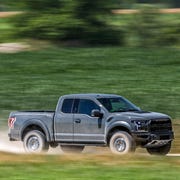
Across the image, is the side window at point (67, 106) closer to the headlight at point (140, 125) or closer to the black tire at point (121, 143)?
the black tire at point (121, 143)

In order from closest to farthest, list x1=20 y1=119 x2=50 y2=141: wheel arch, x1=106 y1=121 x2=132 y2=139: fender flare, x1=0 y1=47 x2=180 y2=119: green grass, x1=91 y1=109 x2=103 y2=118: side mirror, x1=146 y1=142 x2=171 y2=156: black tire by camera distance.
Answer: x1=106 y1=121 x2=132 y2=139: fender flare → x1=91 y1=109 x2=103 y2=118: side mirror → x1=146 y1=142 x2=171 y2=156: black tire → x1=20 y1=119 x2=50 y2=141: wheel arch → x1=0 y1=47 x2=180 y2=119: green grass

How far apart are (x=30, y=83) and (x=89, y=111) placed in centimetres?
1944

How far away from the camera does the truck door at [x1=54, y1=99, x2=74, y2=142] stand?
59.6 ft

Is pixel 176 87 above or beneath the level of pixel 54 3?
beneath

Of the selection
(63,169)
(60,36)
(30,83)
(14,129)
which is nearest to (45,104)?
(30,83)

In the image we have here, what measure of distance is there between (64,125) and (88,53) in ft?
100

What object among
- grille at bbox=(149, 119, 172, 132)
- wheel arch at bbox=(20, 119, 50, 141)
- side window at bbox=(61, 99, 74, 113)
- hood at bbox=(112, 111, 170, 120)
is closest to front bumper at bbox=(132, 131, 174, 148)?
grille at bbox=(149, 119, 172, 132)

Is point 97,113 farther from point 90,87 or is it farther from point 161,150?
point 90,87

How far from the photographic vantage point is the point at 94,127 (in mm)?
17719

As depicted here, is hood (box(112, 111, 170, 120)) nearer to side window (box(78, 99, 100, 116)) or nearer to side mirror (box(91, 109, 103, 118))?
side mirror (box(91, 109, 103, 118))

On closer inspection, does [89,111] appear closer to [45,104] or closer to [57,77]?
[45,104]

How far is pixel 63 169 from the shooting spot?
1304cm

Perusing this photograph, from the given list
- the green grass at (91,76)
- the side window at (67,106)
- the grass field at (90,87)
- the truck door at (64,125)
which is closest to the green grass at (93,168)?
the grass field at (90,87)

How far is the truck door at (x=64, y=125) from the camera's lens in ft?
59.6
